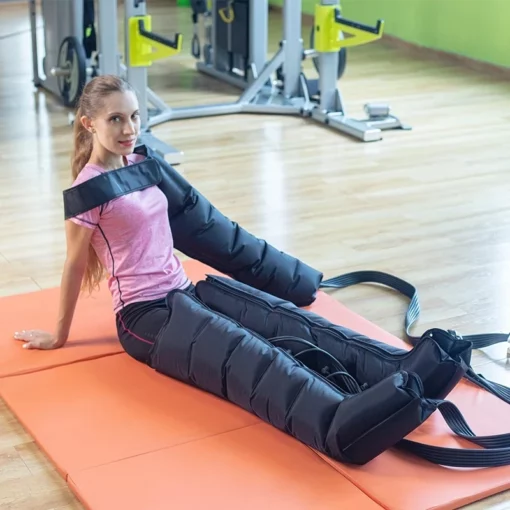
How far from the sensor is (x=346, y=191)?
4.16 m

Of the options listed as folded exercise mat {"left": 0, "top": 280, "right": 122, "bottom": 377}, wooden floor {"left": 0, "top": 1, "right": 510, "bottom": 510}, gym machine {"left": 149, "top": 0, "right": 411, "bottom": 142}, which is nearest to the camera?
folded exercise mat {"left": 0, "top": 280, "right": 122, "bottom": 377}

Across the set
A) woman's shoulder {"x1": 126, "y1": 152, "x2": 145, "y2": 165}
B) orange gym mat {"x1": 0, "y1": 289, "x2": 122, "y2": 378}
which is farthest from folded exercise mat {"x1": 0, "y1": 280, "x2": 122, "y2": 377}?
woman's shoulder {"x1": 126, "y1": 152, "x2": 145, "y2": 165}

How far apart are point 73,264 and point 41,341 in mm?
269

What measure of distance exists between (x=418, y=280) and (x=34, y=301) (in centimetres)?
122

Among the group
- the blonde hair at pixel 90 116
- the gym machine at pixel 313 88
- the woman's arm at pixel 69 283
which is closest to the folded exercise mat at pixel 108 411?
the woman's arm at pixel 69 283

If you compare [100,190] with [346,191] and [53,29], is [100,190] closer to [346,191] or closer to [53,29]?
[346,191]

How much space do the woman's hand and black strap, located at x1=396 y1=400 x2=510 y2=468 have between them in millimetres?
961

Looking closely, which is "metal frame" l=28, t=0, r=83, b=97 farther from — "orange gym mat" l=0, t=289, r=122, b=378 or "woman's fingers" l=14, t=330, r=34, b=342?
"woman's fingers" l=14, t=330, r=34, b=342

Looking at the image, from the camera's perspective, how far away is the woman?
2.44 metres

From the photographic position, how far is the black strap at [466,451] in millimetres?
2152

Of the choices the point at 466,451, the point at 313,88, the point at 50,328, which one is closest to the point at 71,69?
the point at 313,88

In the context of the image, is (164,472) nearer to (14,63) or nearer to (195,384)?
(195,384)

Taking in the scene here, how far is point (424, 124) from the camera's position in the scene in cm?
516

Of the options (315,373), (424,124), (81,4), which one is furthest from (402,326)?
(81,4)
